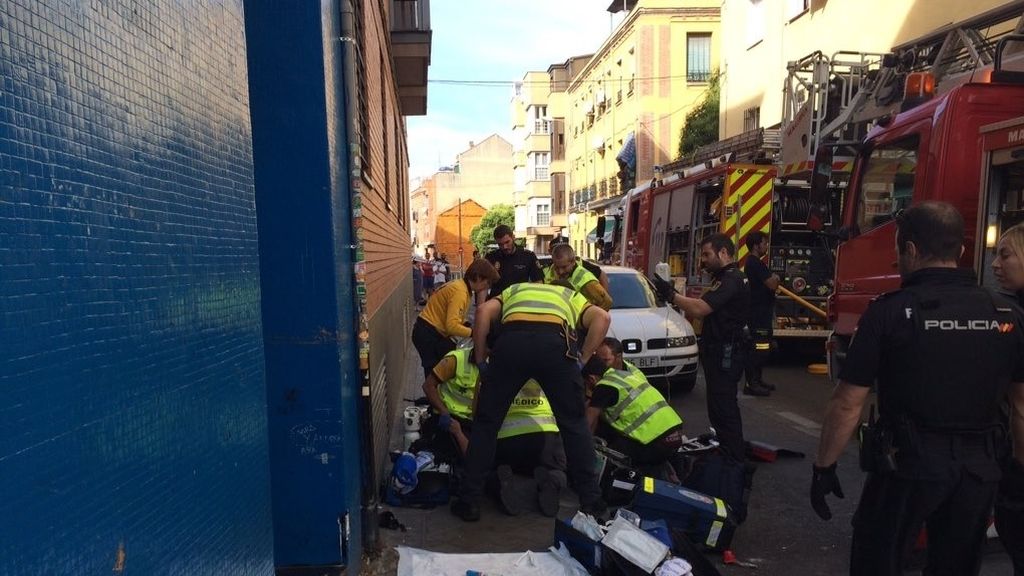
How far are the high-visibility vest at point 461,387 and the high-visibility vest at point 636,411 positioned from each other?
0.92 metres

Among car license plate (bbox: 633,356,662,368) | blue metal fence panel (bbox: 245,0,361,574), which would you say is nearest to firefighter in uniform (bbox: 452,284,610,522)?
blue metal fence panel (bbox: 245,0,361,574)

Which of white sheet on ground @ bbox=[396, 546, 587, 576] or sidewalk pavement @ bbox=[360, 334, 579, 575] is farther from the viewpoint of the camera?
sidewalk pavement @ bbox=[360, 334, 579, 575]

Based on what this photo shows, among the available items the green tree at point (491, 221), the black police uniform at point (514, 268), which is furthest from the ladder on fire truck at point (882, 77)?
the green tree at point (491, 221)

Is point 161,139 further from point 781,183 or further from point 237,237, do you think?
point 781,183

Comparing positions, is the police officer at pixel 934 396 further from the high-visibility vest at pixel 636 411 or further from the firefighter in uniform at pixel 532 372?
the high-visibility vest at pixel 636 411

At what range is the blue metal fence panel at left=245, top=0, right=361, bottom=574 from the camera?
3.22 metres

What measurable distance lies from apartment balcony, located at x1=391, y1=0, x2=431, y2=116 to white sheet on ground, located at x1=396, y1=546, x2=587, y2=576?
8868mm

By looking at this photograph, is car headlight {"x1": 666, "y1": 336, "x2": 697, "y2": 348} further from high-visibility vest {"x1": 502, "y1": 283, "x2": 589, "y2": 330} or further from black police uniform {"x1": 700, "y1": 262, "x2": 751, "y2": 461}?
high-visibility vest {"x1": 502, "y1": 283, "x2": 589, "y2": 330}

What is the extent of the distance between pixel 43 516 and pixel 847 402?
2596 millimetres

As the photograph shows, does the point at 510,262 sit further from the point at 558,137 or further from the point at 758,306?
the point at 558,137

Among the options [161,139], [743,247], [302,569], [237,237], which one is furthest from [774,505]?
[743,247]

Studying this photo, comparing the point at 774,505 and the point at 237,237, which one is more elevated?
the point at 237,237

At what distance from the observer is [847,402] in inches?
111

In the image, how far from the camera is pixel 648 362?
27.1ft
